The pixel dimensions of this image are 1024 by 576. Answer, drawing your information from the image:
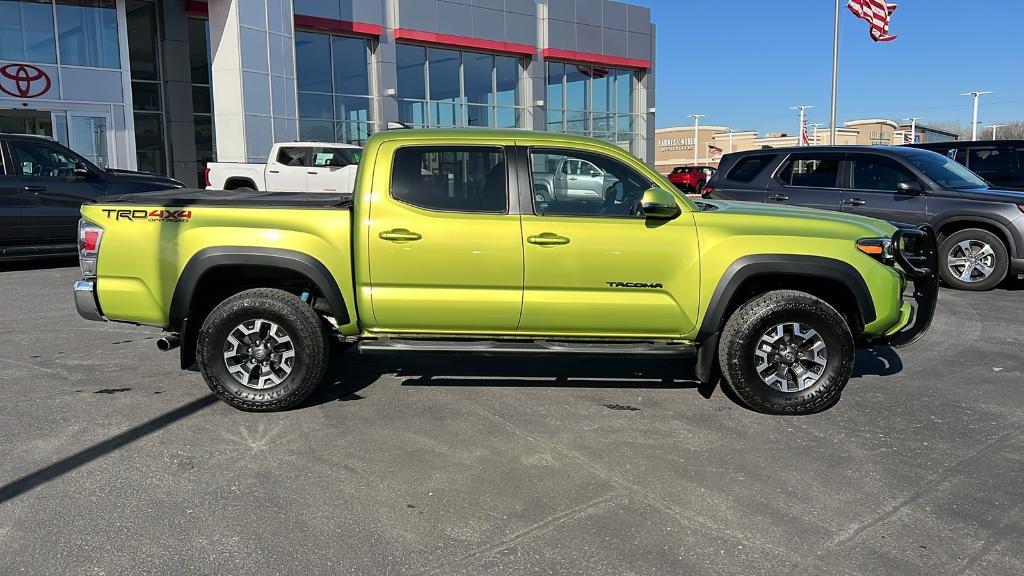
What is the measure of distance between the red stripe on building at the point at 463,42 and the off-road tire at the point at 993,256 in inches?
814

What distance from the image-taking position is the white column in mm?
20891

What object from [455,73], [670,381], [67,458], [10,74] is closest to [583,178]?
[670,381]

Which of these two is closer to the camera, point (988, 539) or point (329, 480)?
point (988, 539)

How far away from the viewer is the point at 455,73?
95.3 feet

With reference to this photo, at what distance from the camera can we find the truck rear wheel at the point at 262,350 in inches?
193

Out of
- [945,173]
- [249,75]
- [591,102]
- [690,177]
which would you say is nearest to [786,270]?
[945,173]

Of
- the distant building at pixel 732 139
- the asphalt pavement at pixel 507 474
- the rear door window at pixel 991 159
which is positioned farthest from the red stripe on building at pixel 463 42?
the distant building at pixel 732 139

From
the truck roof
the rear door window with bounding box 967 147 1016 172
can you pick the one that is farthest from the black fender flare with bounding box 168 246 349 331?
the rear door window with bounding box 967 147 1016 172

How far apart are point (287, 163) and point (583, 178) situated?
46.9ft

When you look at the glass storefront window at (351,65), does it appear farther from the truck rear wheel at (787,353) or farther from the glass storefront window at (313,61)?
the truck rear wheel at (787,353)

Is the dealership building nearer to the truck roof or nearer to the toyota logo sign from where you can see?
the toyota logo sign

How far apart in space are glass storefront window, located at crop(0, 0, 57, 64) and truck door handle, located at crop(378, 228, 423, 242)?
19740mm

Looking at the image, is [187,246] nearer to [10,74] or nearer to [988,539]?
[988,539]

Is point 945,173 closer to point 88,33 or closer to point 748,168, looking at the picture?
point 748,168
